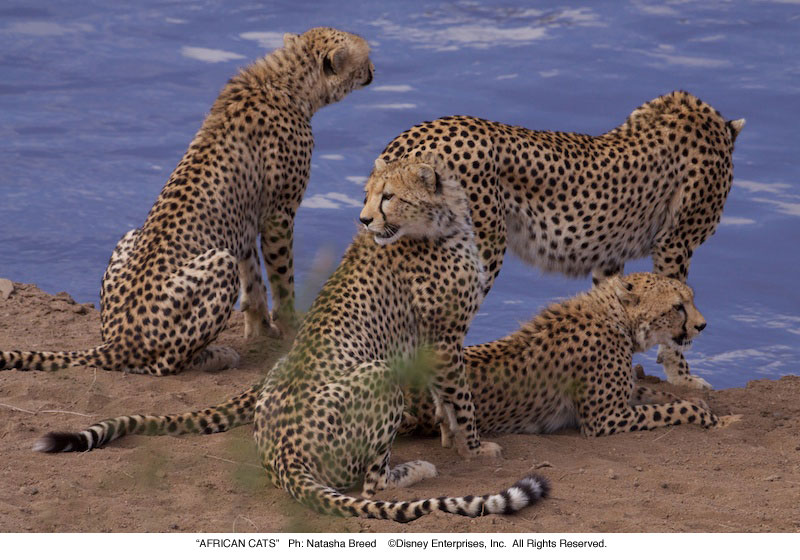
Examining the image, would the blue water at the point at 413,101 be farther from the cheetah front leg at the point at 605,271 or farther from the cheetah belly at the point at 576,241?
the cheetah belly at the point at 576,241

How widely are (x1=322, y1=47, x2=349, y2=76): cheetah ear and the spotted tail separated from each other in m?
2.00

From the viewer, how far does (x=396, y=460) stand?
18.4ft

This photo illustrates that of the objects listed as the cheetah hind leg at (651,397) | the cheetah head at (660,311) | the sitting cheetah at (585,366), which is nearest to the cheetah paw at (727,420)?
the sitting cheetah at (585,366)

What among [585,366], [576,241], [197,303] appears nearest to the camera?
[585,366]

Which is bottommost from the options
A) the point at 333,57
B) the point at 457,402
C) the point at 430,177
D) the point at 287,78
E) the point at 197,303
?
the point at 457,402

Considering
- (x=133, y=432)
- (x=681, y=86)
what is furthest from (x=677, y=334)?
(x=681, y=86)

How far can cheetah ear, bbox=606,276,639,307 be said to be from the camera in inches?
249

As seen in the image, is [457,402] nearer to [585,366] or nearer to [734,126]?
[585,366]

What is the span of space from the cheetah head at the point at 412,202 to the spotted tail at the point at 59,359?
1.53 m

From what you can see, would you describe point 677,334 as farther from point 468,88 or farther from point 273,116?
point 468,88

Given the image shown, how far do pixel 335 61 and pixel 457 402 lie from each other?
239cm

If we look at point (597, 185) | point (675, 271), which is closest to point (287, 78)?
point (597, 185)

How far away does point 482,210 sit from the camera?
6.23 meters

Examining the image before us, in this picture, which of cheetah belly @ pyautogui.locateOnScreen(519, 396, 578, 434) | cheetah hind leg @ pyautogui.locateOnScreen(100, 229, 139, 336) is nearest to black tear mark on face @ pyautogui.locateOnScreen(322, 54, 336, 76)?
cheetah hind leg @ pyautogui.locateOnScreen(100, 229, 139, 336)
